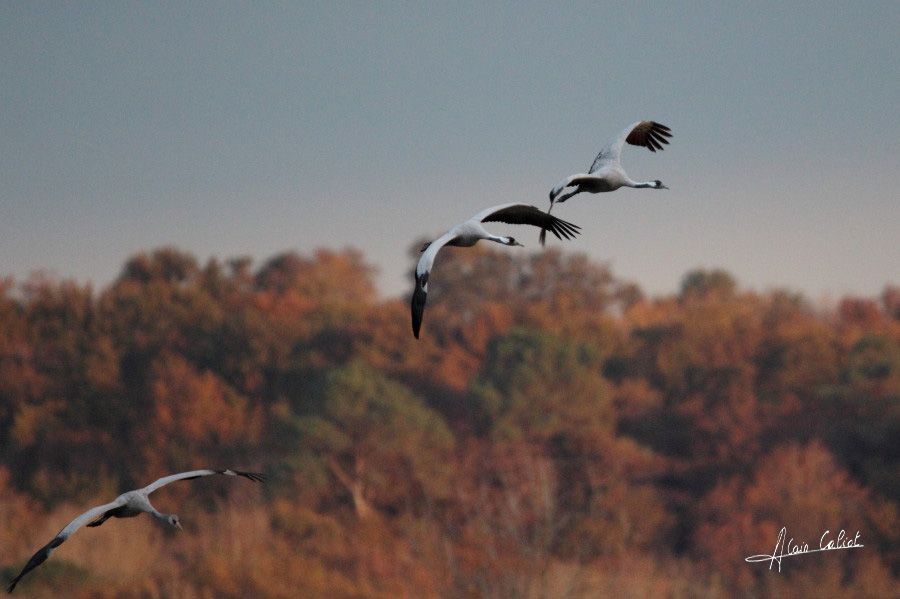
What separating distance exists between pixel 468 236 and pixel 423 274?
Result: 34 centimetres

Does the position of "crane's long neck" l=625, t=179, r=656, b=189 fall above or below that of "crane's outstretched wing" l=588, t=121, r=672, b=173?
below

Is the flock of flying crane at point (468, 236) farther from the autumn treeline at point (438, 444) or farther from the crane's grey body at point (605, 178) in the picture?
the autumn treeline at point (438, 444)

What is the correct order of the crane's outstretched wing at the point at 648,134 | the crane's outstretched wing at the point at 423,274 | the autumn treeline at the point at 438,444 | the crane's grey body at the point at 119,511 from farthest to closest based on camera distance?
the autumn treeline at the point at 438,444 < the crane's outstretched wing at the point at 648,134 < the crane's grey body at the point at 119,511 < the crane's outstretched wing at the point at 423,274

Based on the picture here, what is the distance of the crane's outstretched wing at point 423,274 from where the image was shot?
771 cm

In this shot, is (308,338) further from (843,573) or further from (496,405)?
(843,573)

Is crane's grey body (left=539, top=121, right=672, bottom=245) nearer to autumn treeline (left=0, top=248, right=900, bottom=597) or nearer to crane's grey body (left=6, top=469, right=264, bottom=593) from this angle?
crane's grey body (left=6, top=469, right=264, bottom=593)

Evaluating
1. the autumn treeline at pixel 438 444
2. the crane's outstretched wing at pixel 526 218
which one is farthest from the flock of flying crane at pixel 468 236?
the autumn treeline at pixel 438 444

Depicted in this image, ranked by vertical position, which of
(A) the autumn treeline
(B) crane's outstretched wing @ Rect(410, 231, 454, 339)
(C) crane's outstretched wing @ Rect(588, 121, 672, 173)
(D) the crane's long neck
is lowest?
(A) the autumn treeline

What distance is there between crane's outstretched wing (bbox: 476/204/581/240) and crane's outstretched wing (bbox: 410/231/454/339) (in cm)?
42

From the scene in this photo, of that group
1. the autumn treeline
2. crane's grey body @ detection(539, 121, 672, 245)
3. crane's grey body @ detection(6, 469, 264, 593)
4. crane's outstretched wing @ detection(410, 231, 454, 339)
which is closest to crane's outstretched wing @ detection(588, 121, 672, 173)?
crane's grey body @ detection(539, 121, 672, 245)

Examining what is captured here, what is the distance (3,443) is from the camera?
1967 inches

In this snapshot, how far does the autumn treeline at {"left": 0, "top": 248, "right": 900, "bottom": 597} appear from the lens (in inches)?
1359

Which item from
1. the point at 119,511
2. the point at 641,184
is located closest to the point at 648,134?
the point at 641,184

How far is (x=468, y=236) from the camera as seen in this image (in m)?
7.78
